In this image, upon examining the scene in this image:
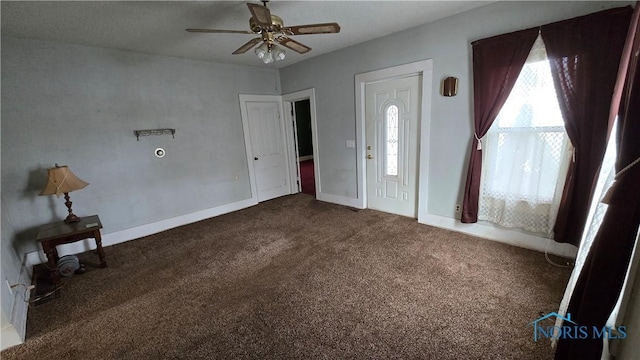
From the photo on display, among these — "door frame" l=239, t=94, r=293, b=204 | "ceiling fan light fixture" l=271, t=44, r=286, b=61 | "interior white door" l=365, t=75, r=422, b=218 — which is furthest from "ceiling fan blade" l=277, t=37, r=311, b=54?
"door frame" l=239, t=94, r=293, b=204

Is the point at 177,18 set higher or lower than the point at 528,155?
higher

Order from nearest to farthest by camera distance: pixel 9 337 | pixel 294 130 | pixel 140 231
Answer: pixel 9 337
pixel 140 231
pixel 294 130

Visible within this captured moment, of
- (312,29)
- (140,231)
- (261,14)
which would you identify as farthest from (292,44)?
(140,231)

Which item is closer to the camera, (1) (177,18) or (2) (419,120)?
(1) (177,18)

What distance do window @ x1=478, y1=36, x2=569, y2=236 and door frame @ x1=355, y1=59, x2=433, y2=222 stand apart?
0.65 metres

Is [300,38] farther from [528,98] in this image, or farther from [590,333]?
[590,333]

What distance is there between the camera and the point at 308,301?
2045mm

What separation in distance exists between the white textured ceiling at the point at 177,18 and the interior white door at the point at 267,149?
147 cm

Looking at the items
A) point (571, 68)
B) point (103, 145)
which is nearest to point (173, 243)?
point (103, 145)

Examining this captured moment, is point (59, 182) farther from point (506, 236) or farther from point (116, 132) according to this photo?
point (506, 236)

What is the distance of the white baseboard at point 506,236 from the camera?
95.9 inches

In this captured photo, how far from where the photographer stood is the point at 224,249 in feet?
9.93

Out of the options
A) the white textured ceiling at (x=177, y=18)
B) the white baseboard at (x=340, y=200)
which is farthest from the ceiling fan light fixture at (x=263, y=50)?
the white baseboard at (x=340, y=200)

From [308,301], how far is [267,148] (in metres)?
3.29
